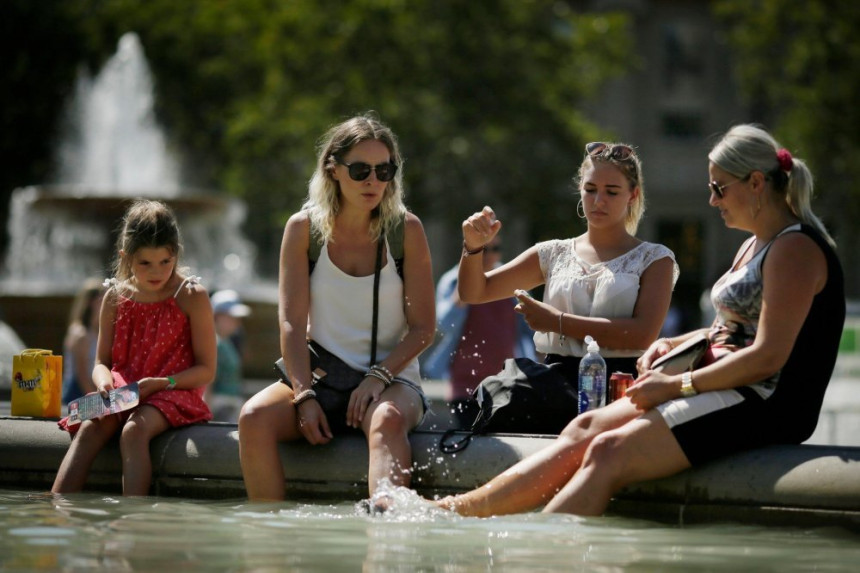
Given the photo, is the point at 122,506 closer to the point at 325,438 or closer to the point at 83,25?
the point at 325,438

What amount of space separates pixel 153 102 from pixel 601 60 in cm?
1118

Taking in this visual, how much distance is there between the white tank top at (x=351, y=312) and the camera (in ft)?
21.3

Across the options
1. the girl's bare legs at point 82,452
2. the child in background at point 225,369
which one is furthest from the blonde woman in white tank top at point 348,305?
the child in background at point 225,369

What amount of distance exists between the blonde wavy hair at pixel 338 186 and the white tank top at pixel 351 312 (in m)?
0.14

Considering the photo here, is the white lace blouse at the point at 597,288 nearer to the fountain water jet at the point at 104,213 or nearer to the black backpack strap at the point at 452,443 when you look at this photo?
the black backpack strap at the point at 452,443

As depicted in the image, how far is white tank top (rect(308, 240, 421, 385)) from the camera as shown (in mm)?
6492

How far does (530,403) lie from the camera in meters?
6.42

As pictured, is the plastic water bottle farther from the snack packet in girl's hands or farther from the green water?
the snack packet in girl's hands

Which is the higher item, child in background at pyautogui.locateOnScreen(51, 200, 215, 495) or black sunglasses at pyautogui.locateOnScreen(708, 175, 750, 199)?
black sunglasses at pyautogui.locateOnScreen(708, 175, 750, 199)

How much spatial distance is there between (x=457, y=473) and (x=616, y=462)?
0.83 meters

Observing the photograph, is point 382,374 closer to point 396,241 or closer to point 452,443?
point 452,443

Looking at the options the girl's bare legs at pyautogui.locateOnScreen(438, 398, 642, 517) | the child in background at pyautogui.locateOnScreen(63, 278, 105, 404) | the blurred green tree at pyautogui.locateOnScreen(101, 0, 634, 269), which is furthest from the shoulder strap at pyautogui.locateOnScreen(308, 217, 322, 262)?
the blurred green tree at pyautogui.locateOnScreen(101, 0, 634, 269)

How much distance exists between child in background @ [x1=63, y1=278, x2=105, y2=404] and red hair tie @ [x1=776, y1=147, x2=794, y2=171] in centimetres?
587

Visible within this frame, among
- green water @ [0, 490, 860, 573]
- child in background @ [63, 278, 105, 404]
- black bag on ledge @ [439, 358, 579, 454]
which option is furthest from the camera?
child in background @ [63, 278, 105, 404]
